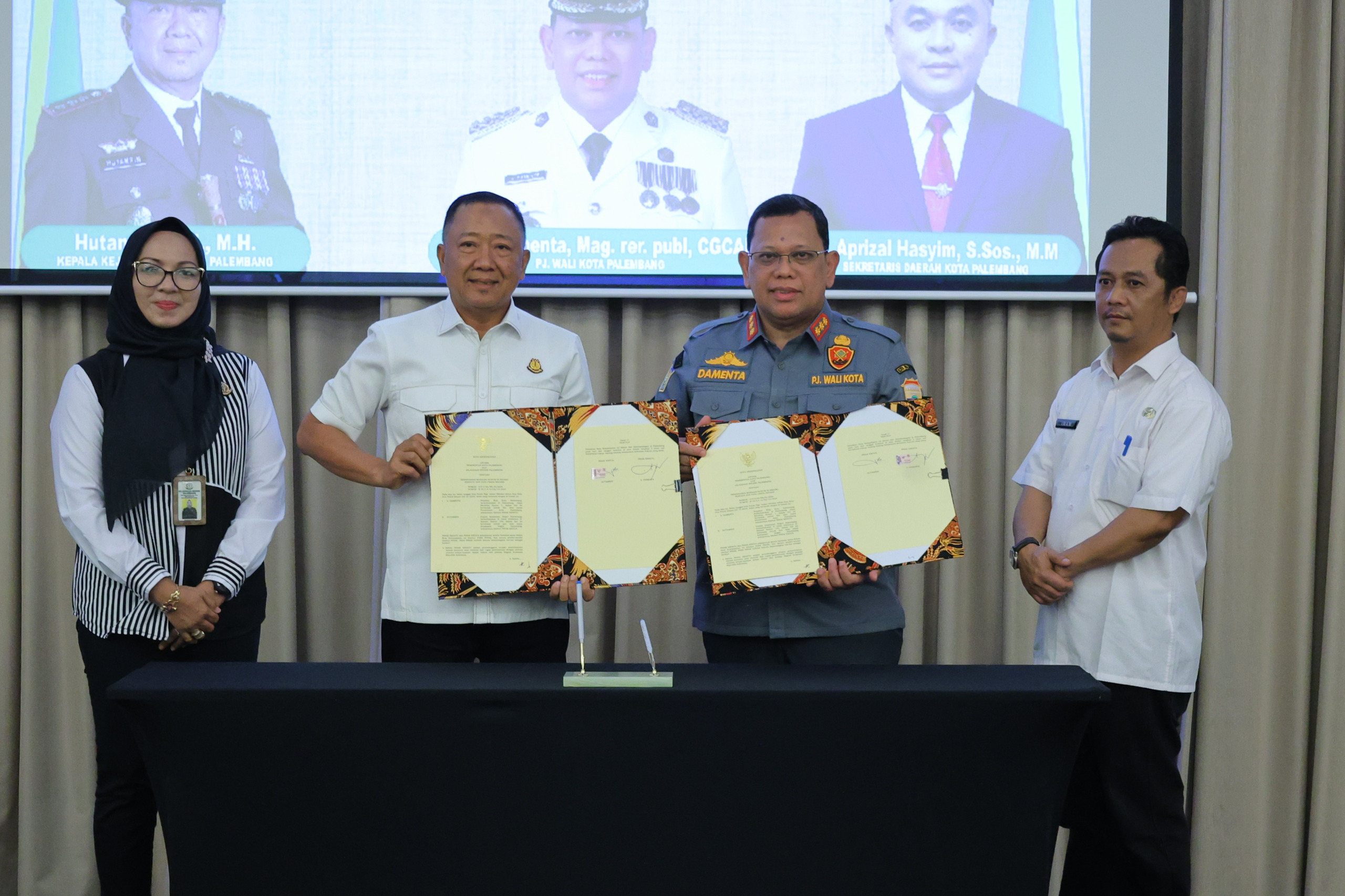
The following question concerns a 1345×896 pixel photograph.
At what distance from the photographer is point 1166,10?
305cm

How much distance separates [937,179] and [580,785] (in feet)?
7.44

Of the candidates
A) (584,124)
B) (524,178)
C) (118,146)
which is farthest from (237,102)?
(584,124)

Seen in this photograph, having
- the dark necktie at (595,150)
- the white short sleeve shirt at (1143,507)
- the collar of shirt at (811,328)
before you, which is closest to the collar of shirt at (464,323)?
the collar of shirt at (811,328)

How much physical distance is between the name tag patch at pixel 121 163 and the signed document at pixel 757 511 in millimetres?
2184

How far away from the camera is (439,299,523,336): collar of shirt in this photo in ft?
7.10

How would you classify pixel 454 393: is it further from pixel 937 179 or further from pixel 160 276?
pixel 937 179

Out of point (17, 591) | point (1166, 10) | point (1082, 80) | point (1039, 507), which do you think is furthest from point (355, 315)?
point (1166, 10)

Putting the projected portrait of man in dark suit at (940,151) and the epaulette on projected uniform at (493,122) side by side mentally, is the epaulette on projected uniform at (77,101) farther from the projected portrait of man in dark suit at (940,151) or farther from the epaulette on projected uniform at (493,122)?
the projected portrait of man in dark suit at (940,151)

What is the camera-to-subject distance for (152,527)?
210 centimetres

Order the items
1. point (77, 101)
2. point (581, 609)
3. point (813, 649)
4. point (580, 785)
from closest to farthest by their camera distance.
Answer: point (580, 785) < point (581, 609) < point (813, 649) < point (77, 101)

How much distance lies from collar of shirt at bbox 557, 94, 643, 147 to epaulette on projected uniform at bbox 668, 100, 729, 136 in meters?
0.14

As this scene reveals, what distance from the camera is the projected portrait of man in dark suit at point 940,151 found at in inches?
119

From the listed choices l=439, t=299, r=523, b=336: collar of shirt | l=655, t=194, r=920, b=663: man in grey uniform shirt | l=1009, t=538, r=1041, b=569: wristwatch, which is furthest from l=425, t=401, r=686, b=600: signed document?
l=1009, t=538, r=1041, b=569: wristwatch

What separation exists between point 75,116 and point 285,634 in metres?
1.69
